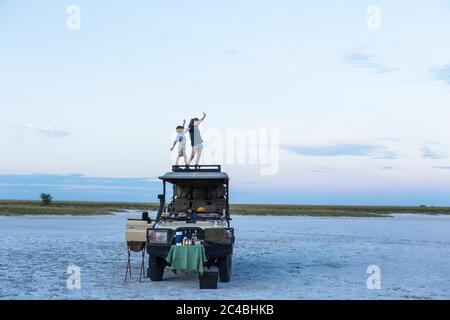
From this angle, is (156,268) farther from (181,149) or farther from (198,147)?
(198,147)

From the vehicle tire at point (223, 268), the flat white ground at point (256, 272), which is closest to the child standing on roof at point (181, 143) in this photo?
the flat white ground at point (256, 272)

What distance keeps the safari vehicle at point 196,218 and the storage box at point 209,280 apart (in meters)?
0.38

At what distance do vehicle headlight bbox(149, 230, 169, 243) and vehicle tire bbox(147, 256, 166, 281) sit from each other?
80cm

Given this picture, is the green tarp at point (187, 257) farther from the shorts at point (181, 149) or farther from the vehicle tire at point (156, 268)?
the shorts at point (181, 149)

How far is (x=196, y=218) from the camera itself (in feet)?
48.0

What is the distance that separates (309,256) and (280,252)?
62.7 inches

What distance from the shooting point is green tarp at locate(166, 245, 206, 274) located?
1297 centimetres

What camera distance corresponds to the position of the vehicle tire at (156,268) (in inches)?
556

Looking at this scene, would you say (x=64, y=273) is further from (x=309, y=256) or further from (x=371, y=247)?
(x=371, y=247)

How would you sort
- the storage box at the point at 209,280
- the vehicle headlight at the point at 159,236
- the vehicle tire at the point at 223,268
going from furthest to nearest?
1. the vehicle tire at the point at 223,268
2. the vehicle headlight at the point at 159,236
3. the storage box at the point at 209,280

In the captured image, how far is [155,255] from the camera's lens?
13539 millimetres

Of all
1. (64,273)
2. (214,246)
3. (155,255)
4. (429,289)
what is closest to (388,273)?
(429,289)

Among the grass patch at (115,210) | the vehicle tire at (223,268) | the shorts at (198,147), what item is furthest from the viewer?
the grass patch at (115,210)

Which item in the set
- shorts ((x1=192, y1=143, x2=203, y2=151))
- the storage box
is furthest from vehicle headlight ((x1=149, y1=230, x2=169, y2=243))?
shorts ((x1=192, y1=143, x2=203, y2=151))
